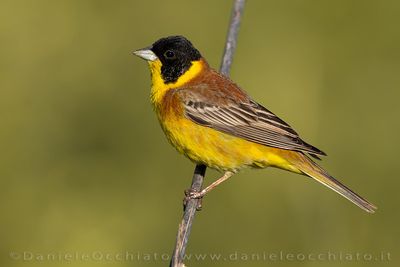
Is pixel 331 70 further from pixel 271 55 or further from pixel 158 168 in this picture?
pixel 158 168

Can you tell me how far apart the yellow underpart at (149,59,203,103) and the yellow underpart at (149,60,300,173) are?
0.85 feet

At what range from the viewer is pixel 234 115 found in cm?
590

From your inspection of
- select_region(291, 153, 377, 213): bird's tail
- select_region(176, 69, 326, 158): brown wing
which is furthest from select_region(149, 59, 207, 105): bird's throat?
select_region(291, 153, 377, 213): bird's tail

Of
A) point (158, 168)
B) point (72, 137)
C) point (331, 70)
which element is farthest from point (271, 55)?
point (72, 137)

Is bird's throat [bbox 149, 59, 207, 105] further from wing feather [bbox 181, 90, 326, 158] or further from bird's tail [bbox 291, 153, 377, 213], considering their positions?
bird's tail [bbox 291, 153, 377, 213]

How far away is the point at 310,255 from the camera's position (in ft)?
18.5

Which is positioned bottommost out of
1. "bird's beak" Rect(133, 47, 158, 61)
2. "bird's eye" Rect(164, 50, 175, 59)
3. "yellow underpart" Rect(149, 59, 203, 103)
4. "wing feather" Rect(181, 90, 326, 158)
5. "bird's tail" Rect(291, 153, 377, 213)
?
"bird's tail" Rect(291, 153, 377, 213)

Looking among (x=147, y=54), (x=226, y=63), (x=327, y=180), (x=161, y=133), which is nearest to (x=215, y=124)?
(x=226, y=63)

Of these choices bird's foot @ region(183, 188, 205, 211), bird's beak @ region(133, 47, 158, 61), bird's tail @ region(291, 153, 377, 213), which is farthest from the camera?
bird's beak @ region(133, 47, 158, 61)

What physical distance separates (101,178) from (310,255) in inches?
71.3

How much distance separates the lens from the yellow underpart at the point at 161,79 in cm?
604

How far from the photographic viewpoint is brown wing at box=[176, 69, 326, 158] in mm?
5691

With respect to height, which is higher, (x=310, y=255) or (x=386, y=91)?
(x=386, y=91)

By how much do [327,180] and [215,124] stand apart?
38.6 inches
